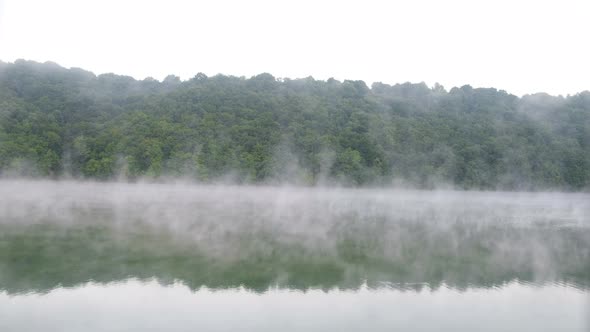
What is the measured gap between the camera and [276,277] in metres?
8.95

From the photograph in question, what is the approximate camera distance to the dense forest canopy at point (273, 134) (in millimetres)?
39938

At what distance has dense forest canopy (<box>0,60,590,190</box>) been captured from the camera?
131ft

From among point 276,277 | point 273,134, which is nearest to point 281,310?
point 276,277

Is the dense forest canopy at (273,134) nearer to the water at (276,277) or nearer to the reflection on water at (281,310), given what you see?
the water at (276,277)

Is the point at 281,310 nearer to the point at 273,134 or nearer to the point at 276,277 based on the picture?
the point at 276,277

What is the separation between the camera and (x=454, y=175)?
45.5m

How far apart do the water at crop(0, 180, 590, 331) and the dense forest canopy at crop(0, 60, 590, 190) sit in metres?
24.8

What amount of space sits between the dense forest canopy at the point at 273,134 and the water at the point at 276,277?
81.4 ft

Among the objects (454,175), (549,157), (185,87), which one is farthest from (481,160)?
(185,87)

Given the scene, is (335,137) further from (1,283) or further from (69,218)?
(1,283)

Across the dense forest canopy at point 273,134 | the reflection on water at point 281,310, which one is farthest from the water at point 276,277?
the dense forest canopy at point 273,134

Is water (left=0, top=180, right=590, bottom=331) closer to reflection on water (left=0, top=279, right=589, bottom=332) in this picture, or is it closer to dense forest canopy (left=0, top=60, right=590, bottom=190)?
reflection on water (left=0, top=279, right=589, bottom=332)

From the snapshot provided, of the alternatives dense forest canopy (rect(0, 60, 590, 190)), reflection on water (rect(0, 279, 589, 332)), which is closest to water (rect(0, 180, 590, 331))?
reflection on water (rect(0, 279, 589, 332))

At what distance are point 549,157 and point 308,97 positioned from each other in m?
25.1
